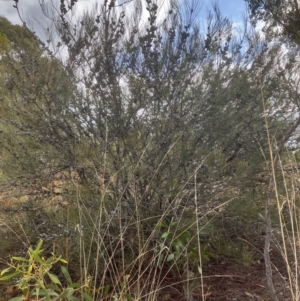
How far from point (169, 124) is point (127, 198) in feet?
2.10

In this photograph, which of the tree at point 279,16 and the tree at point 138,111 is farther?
the tree at point 279,16

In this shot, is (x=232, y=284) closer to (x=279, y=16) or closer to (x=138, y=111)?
(x=138, y=111)

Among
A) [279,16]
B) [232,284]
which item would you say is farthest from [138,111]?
[279,16]

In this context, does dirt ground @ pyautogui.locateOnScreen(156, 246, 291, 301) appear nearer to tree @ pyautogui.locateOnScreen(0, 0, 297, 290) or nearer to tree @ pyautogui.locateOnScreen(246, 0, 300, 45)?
tree @ pyautogui.locateOnScreen(0, 0, 297, 290)

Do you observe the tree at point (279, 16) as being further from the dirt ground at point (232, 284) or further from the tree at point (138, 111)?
the dirt ground at point (232, 284)

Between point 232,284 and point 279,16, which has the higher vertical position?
point 279,16

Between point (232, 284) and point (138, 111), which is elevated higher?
point (138, 111)

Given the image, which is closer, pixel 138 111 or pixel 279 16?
pixel 138 111

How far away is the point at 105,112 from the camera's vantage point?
3.81 metres

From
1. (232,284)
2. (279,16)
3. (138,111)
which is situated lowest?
(232,284)

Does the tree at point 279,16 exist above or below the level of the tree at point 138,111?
above

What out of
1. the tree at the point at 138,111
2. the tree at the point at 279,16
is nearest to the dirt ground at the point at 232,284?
the tree at the point at 138,111

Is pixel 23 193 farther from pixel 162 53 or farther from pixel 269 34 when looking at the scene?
pixel 269 34

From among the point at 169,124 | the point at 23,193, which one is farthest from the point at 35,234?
the point at 169,124
